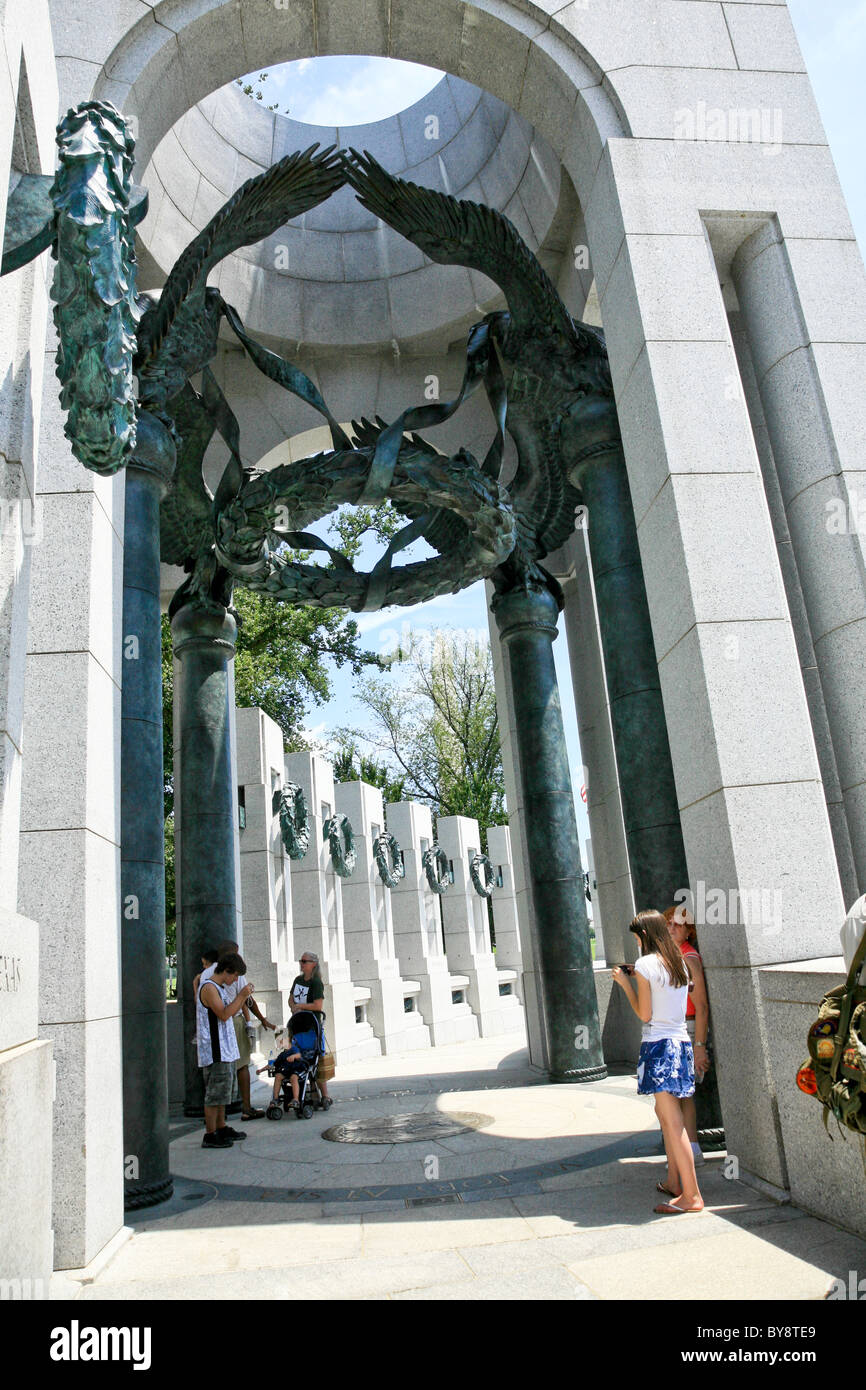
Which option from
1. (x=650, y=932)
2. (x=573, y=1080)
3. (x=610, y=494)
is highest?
(x=610, y=494)

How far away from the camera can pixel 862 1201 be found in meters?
4.60

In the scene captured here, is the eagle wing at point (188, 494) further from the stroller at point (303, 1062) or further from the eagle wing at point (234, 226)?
the stroller at point (303, 1062)

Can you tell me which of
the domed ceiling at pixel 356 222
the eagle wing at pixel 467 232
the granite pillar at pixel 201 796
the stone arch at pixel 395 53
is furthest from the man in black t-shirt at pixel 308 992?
the domed ceiling at pixel 356 222

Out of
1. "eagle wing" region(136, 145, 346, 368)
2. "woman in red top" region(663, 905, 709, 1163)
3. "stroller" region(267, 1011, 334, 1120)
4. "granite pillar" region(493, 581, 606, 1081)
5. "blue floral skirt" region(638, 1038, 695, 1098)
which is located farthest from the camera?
"granite pillar" region(493, 581, 606, 1081)

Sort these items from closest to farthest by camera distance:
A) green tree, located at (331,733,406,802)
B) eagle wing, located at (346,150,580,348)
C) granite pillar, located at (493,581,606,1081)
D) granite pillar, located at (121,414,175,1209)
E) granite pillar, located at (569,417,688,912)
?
granite pillar, located at (121,414,175,1209)
granite pillar, located at (569,417,688,912)
eagle wing, located at (346,150,580,348)
granite pillar, located at (493,581,606,1081)
green tree, located at (331,733,406,802)

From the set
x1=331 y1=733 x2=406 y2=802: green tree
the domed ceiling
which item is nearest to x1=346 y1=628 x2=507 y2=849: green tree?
x1=331 y1=733 x2=406 y2=802: green tree

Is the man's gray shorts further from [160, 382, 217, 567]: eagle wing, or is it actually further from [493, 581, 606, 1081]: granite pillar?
[160, 382, 217, 567]: eagle wing

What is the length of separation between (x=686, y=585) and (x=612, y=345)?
2.65 meters

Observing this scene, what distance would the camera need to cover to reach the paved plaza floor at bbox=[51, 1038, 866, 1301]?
4.38 metres

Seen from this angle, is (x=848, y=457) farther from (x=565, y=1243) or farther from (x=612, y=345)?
(x=565, y=1243)

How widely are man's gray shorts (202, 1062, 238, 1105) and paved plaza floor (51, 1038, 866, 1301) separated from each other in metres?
0.46

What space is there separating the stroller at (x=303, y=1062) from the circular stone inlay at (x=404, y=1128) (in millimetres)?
873

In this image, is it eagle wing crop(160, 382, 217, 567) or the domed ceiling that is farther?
the domed ceiling
